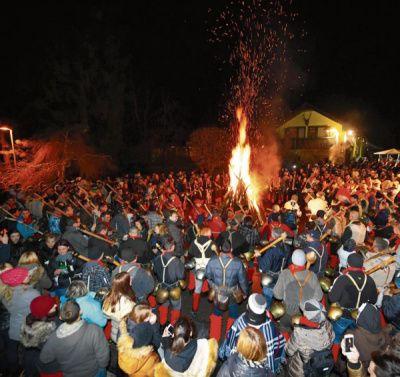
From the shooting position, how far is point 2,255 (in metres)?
6.30

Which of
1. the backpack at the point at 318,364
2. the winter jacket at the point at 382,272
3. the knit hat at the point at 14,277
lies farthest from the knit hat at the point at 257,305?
the knit hat at the point at 14,277

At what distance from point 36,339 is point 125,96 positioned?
3019 centimetres

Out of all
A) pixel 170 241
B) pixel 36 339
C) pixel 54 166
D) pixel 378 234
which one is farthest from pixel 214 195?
pixel 36 339

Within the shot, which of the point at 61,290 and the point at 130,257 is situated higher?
the point at 130,257

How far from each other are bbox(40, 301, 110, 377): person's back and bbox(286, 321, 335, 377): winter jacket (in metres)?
2.29

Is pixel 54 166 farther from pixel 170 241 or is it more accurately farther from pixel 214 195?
pixel 170 241

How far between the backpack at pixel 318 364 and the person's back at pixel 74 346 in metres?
2.42

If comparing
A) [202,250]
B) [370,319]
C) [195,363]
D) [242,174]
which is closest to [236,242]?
Answer: [202,250]

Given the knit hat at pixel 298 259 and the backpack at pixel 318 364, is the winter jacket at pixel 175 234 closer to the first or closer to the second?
the knit hat at pixel 298 259

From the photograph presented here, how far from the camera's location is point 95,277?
5.20 metres

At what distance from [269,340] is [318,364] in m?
0.63

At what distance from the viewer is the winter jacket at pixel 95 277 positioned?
520cm

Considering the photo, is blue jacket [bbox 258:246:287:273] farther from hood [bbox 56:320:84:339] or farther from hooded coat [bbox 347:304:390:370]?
hood [bbox 56:320:84:339]

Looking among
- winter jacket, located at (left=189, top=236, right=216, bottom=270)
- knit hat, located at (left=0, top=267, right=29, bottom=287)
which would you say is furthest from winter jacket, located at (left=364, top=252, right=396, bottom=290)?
knit hat, located at (left=0, top=267, right=29, bottom=287)
